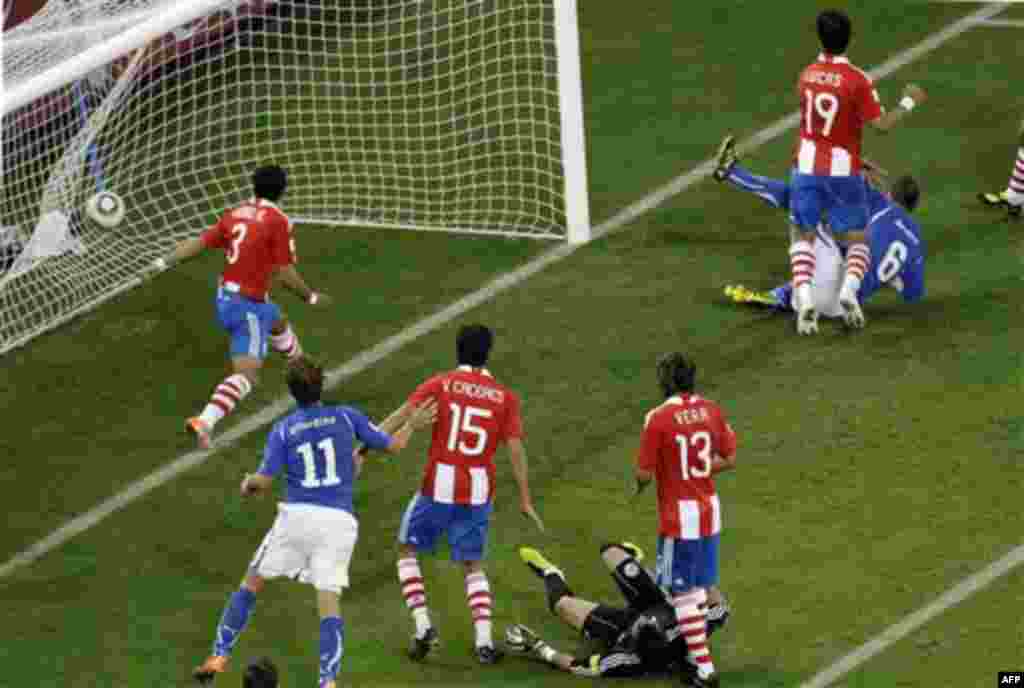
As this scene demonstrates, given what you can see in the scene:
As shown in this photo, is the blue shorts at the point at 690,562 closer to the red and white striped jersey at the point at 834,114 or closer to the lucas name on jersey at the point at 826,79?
the red and white striped jersey at the point at 834,114

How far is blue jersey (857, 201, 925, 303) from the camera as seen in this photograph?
17.5 metres

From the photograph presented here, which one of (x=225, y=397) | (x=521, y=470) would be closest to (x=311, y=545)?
(x=521, y=470)

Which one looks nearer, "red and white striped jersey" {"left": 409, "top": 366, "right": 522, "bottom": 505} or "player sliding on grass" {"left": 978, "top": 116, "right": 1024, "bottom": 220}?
"red and white striped jersey" {"left": 409, "top": 366, "right": 522, "bottom": 505}

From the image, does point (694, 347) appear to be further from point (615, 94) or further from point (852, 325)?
point (615, 94)

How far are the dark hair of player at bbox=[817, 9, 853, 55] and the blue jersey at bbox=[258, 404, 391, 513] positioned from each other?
496 centimetres

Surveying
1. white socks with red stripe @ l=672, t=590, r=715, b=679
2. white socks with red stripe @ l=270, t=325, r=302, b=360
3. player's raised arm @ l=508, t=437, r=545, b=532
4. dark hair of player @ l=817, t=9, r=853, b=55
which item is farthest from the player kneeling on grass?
dark hair of player @ l=817, t=9, r=853, b=55

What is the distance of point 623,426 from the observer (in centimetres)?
1656

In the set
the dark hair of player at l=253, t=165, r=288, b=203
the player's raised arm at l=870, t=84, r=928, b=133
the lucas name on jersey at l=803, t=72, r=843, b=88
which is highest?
the lucas name on jersey at l=803, t=72, r=843, b=88

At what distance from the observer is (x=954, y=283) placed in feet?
59.8

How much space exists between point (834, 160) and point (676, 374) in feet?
13.3

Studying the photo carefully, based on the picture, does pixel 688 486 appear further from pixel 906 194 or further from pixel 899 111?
pixel 906 194

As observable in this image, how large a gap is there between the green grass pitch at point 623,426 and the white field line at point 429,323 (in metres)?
0.10

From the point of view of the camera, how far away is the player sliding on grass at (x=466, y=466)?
14.0m

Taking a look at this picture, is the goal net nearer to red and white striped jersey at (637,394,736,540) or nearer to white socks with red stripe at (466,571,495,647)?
white socks with red stripe at (466,571,495,647)
